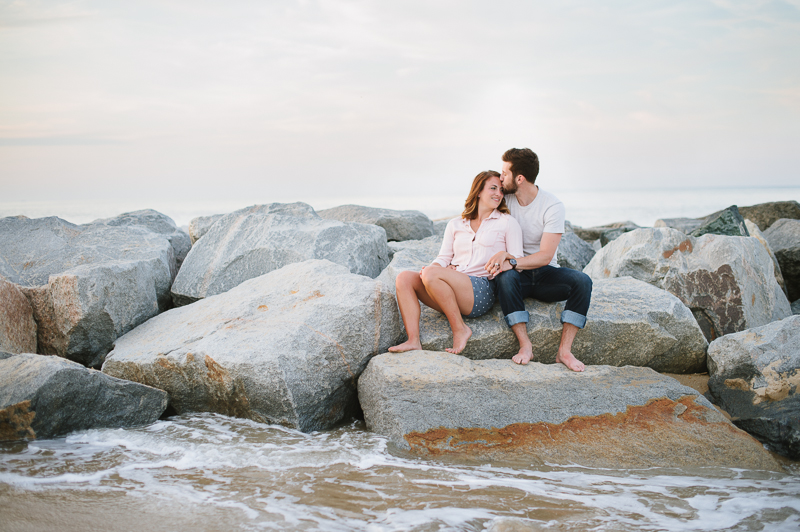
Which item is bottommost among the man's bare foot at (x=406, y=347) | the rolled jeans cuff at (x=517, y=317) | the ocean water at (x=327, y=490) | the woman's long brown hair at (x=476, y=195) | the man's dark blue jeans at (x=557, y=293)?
the ocean water at (x=327, y=490)

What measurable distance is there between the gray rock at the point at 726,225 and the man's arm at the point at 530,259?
4223 millimetres

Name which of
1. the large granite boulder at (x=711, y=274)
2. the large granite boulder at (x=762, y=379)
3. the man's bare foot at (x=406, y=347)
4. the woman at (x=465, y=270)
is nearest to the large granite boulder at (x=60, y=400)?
the man's bare foot at (x=406, y=347)

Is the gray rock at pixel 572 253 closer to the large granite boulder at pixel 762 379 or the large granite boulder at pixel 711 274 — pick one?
the large granite boulder at pixel 711 274

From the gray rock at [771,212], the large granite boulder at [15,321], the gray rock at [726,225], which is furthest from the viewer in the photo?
the gray rock at [771,212]

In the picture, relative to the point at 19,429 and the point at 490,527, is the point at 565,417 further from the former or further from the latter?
the point at 19,429

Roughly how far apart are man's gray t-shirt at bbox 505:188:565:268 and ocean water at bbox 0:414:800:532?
1959 mm

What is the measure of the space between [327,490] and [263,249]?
144 inches

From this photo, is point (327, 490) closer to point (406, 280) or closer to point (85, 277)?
point (406, 280)

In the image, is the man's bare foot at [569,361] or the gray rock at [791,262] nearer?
the man's bare foot at [569,361]

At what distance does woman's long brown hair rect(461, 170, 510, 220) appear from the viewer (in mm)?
4805

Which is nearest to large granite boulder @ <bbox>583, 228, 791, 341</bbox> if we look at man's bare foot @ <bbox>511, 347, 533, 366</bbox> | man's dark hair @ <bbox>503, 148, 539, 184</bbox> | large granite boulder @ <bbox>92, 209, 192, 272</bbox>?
man's dark hair @ <bbox>503, 148, 539, 184</bbox>

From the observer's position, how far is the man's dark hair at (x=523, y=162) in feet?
15.7

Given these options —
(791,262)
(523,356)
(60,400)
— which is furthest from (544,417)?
(791,262)

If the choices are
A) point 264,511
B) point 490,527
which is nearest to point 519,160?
point 490,527
